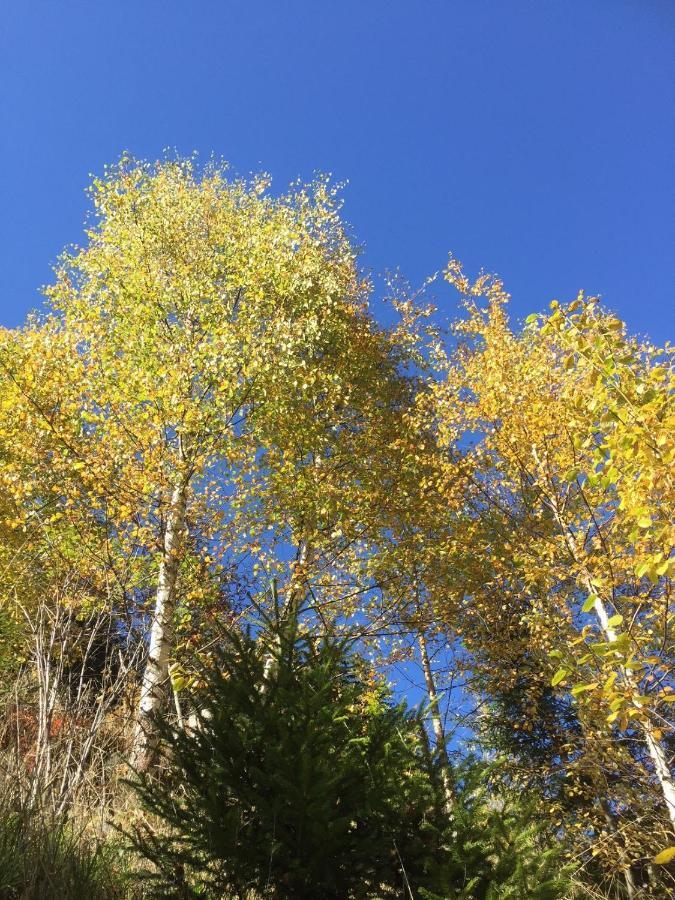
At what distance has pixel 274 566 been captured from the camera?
840 cm

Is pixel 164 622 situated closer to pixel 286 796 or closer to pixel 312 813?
pixel 286 796

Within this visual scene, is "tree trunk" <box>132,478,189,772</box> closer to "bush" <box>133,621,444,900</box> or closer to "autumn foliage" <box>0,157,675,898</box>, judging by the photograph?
"autumn foliage" <box>0,157,675,898</box>

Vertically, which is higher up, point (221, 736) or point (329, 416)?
point (329, 416)

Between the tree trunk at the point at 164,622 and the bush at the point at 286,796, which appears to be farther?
the tree trunk at the point at 164,622

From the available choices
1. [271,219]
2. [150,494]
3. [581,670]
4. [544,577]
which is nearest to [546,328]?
[544,577]

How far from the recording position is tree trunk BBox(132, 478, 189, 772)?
20.8ft

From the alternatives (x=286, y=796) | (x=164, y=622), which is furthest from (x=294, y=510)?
(x=286, y=796)

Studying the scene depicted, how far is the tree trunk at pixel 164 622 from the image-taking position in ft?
20.8

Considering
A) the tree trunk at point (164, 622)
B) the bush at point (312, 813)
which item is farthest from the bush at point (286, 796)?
the tree trunk at point (164, 622)

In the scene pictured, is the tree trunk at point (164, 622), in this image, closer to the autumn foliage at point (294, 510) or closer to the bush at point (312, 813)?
the autumn foliage at point (294, 510)

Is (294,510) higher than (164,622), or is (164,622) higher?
(294,510)

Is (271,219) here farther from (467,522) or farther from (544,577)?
(544,577)

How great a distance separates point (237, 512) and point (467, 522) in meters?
3.77

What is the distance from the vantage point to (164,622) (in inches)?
269
